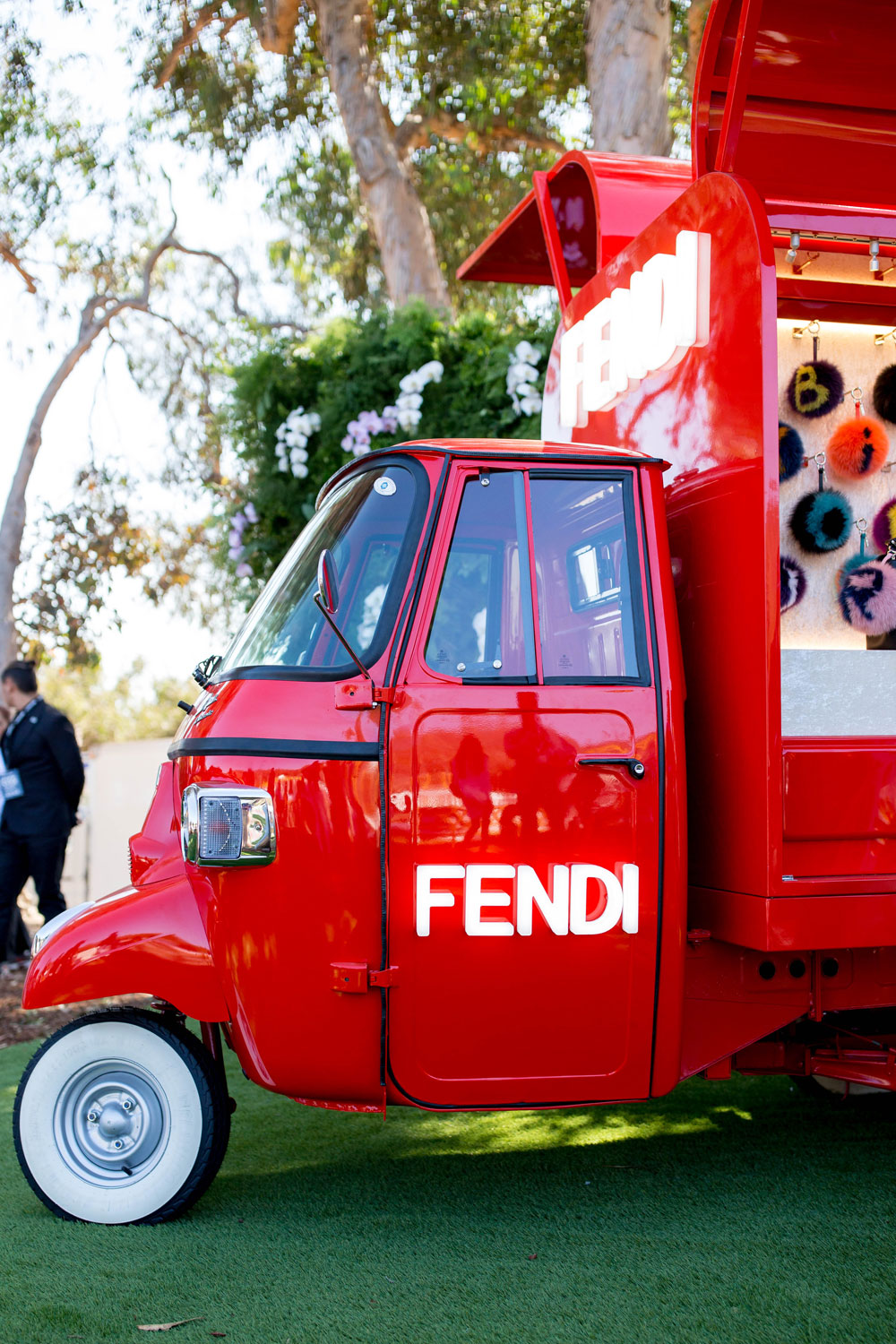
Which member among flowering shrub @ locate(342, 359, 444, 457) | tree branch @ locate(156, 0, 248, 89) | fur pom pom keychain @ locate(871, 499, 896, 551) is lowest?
fur pom pom keychain @ locate(871, 499, 896, 551)

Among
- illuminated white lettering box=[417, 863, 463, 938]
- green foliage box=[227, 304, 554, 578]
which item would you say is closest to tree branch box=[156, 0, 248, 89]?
green foliage box=[227, 304, 554, 578]

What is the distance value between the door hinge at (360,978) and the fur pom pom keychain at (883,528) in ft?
9.44

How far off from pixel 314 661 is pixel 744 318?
5.15 feet

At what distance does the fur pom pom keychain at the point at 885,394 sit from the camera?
482 centimetres

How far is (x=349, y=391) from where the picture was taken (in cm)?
753

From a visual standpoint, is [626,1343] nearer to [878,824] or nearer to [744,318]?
[878,824]

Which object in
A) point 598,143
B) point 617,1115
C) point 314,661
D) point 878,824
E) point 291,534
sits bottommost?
point 617,1115

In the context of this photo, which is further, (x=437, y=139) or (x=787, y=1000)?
(x=437, y=139)

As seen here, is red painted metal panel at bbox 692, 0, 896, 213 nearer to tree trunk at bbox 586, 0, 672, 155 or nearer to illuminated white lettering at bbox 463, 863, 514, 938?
illuminated white lettering at bbox 463, 863, 514, 938

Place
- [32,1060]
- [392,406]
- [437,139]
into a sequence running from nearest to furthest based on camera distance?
1. [32,1060]
2. [392,406]
3. [437,139]

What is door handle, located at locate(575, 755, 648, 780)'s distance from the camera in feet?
10.8

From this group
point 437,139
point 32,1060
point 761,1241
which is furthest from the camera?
point 437,139

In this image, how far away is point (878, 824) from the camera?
3.33 meters

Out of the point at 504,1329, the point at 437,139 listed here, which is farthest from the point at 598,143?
the point at 504,1329
